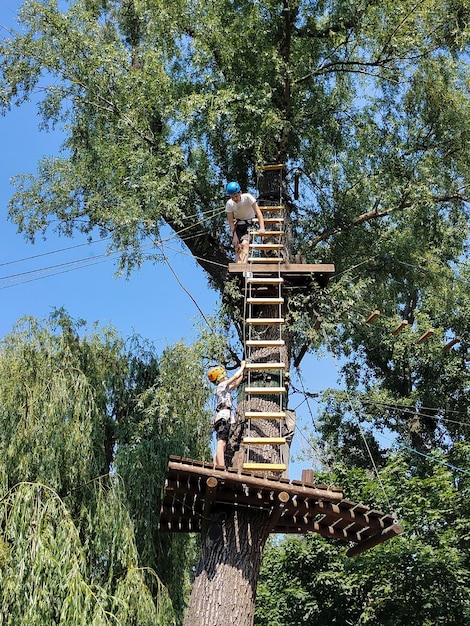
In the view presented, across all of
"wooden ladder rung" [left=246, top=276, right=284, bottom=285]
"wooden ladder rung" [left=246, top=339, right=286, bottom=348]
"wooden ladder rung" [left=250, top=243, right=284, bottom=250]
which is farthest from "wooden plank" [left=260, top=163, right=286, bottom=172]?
"wooden ladder rung" [left=246, top=339, right=286, bottom=348]

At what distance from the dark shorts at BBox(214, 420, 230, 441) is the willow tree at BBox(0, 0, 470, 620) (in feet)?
4.74

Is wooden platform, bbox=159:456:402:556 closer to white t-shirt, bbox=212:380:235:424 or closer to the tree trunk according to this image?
the tree trunk

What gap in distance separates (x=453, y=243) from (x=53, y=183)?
16.1 feet

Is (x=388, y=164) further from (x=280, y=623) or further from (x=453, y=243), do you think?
(x=280, y=623)

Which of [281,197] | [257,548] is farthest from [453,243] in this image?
[257,548]

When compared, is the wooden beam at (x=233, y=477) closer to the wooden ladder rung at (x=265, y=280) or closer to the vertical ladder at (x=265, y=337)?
the vertical ladder at (x=265, y=337)

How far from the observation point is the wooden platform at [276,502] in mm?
4254

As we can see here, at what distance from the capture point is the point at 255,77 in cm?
697

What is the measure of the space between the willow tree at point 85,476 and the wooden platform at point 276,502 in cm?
75

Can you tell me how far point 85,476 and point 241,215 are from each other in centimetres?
281

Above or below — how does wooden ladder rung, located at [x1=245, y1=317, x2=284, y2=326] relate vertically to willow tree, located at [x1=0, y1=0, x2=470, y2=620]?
below

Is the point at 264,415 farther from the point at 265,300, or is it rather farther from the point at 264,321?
the point at 265,300

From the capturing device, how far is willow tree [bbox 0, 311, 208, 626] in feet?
15.6

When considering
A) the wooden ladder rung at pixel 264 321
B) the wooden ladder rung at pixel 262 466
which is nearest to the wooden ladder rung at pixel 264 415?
the wooden ladder rung at pixel 262 466
